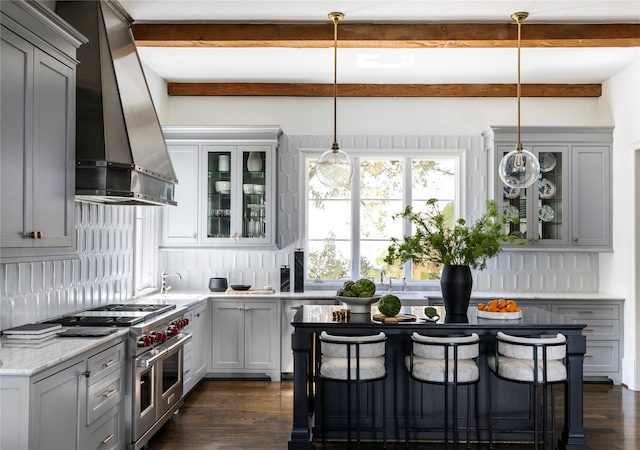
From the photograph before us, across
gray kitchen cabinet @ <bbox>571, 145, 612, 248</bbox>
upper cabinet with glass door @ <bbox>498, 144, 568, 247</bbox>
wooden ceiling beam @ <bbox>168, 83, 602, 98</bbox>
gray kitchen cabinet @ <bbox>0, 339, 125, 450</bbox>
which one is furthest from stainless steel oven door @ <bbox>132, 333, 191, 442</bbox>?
gray kitchen cabinet @ <bbox>571, 145, 612, 248</bbox>

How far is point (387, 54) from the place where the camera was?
17.9 feet

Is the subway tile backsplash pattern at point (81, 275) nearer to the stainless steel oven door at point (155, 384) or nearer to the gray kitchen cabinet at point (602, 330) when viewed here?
the stainless steel oven door at point (155, 384)

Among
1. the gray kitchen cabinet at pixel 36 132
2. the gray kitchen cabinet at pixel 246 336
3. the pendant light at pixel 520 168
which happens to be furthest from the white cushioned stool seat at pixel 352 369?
the gray kitchen cabinet at pixel 246 336

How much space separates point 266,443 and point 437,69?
394cm

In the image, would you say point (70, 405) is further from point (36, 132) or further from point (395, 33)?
point (395, 33)

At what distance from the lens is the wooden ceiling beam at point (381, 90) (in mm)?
6465

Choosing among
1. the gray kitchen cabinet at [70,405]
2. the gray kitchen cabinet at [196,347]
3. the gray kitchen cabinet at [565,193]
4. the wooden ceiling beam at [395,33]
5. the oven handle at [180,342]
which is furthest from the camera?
the gray kitchen cabinet at [565,193]

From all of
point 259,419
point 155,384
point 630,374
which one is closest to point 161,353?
point 155,384

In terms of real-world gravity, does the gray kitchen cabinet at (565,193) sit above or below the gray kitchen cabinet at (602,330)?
above

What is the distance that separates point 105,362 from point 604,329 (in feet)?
16.0

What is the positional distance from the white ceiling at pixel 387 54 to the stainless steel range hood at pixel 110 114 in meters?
0.35

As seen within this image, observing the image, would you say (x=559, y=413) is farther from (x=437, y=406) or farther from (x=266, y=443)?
(x=266, y=443)

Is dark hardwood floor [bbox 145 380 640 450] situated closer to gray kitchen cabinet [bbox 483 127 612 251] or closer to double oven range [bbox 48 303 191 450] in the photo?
double oven range [bbox 48 303 191 450]

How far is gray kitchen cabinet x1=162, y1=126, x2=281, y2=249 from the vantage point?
6.20 meters
